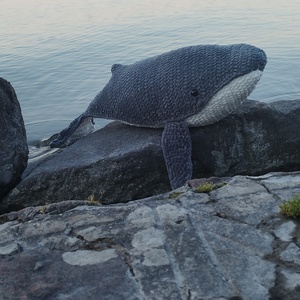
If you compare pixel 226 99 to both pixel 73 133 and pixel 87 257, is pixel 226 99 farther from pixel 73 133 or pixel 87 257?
pixel 87 257

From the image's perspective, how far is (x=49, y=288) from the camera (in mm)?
2357

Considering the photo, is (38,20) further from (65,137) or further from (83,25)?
(65,137)

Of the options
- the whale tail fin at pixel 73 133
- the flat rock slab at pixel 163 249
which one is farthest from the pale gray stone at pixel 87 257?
the whale tail fin at pixel 73 133

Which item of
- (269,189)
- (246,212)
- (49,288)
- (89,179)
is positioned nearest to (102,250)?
(49,288)

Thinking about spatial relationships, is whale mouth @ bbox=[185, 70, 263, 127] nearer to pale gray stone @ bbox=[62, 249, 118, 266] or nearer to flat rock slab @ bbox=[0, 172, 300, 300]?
flat rock slab @ bbox=[0, 172, 300, 300]

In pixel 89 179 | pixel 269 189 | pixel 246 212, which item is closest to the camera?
pixel 246 212

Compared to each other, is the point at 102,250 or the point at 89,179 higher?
the point at 102,250

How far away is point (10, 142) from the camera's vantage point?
437cm

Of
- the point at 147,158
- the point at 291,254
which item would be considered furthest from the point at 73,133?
the point at 291,254

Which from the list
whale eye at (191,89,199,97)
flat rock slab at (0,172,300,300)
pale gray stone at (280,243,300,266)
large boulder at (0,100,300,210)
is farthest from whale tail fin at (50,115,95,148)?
pale gray stone at (280,243,300,266)

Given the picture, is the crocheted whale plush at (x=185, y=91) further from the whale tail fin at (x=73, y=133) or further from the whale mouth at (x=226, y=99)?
the whale tail fin at (x=73, y=133)

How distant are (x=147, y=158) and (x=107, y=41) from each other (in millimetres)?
7219

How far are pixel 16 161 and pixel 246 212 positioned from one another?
6.88 feet

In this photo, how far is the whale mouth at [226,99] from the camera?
13.9 feet
